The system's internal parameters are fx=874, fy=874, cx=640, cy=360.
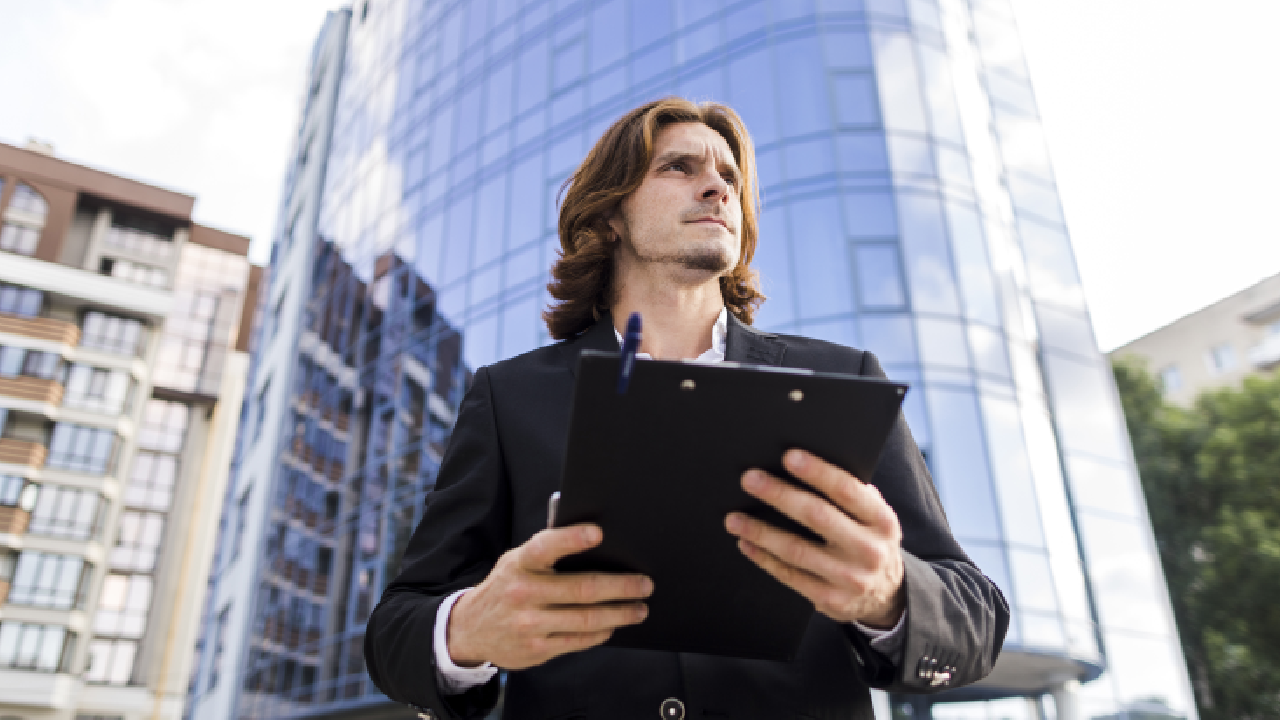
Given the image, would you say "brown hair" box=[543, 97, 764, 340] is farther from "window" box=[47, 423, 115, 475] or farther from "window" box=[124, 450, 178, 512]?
"window" box=[124, 450, 178, 512]

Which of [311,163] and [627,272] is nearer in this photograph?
[627,272]

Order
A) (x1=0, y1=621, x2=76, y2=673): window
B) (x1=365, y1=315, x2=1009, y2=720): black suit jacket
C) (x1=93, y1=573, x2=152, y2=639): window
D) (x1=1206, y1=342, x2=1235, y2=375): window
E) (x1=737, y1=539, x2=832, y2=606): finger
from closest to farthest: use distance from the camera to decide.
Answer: (x1=737, y1=539, x2=832, y2=606): finger, (x1=365, y1=315, x2=1009, y2=720): black suit jacket, (x1=1206, y1=342, x2=1235, y2=375): window, (x1=0, y1=621, x2=76, y2=673): window, (x1=93, y1=573, x2=152, y2=639): window

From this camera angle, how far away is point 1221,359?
123ft

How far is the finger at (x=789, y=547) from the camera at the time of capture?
135 centimetres

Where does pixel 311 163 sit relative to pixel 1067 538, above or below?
above

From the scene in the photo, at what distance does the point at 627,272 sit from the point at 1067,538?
13660 millimetres

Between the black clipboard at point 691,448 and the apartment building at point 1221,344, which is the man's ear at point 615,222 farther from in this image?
the apartment building at point 1221,344

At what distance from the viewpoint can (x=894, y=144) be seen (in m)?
15.3

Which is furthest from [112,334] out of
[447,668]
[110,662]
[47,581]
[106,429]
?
[447,668]

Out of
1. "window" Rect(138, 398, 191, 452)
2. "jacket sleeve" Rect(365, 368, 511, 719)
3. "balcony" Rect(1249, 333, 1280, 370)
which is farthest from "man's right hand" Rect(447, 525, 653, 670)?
"window" Rect(138, 398, 191, 452)

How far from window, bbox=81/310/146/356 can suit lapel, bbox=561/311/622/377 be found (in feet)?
169

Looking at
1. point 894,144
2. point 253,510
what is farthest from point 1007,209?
point 253,510

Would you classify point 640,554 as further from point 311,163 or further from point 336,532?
point 311,163

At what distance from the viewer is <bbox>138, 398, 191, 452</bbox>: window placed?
171 feet
